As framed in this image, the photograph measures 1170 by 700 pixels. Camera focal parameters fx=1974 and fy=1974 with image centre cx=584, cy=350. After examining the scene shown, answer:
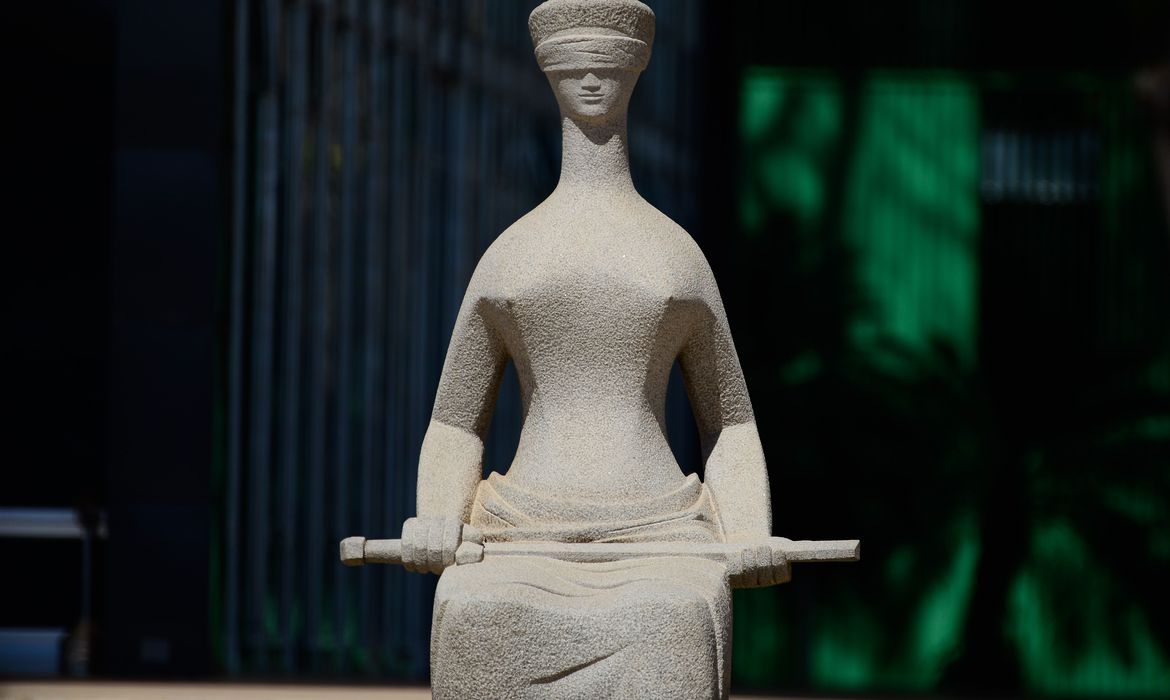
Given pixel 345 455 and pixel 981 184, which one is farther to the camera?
pixel 981 184

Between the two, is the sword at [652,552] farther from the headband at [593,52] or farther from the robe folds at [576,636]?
the headband at [593,52]

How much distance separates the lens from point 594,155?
594 cm

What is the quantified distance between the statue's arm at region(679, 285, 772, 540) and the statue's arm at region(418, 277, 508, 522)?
59cm

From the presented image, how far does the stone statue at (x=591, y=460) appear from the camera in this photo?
200 inches

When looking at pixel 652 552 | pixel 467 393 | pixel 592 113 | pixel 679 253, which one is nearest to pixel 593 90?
pixel 592 113

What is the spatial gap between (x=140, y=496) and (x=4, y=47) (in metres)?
4.40

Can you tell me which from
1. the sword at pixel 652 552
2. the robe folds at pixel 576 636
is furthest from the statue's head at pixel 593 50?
the robe folds at pixel 576 636

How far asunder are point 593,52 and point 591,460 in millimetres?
1205

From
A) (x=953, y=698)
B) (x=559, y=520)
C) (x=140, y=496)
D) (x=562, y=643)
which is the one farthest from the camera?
(x=953, y=698)

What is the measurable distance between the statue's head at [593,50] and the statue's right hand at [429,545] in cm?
135

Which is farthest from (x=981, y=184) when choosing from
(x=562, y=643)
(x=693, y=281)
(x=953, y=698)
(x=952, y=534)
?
(x=562, y=643)

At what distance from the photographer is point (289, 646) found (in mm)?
12055

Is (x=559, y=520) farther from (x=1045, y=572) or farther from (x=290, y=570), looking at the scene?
(x=1045, y=572)

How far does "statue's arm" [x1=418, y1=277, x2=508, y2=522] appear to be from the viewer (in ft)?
19.1
